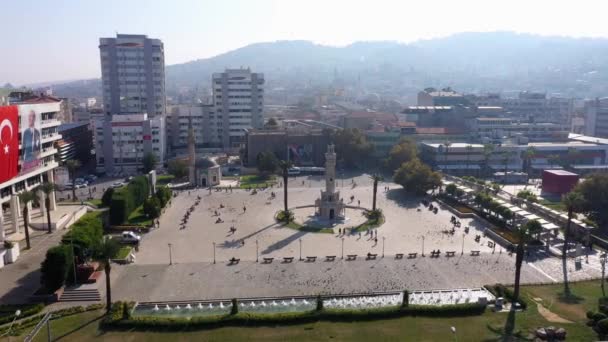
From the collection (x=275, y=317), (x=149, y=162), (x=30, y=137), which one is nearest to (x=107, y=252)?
(x=275, y=317)

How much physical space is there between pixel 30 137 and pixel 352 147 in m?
61.8

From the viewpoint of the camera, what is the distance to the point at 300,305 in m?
36.8

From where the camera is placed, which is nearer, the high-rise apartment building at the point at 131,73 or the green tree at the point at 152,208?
the green tree at the point at 152,208

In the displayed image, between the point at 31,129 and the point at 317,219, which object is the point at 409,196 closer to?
the point at 317,219

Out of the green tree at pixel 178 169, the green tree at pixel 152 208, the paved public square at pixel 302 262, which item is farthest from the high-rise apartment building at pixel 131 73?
the green tree at pixel 152 208

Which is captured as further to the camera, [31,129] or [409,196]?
[409,196]

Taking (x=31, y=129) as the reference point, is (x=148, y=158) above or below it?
below

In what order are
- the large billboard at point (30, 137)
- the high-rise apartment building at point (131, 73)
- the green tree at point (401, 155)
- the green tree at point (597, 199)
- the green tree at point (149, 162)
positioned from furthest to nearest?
1. the high-rise apartment building at point (131, 73)
2. the green tree at point (401, 155)
3. the green tree at point (149, 162)
4. the green tree at point (597, 199)
5. the large billboard at point (30, 137)

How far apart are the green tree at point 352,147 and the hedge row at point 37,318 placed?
70.4 metres

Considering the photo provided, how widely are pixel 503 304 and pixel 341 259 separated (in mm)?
15839

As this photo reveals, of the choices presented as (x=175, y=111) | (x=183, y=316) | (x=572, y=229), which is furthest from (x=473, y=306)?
(x=175, y=111)

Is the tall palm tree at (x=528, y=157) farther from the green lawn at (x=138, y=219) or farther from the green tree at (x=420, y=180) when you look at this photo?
the green lawn at (x=138, y=219)

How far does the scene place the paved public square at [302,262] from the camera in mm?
40438

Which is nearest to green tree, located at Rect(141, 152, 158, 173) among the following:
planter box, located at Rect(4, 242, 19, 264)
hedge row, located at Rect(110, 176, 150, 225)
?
hedge row, located at Rect(110, 176, 150, 225)
